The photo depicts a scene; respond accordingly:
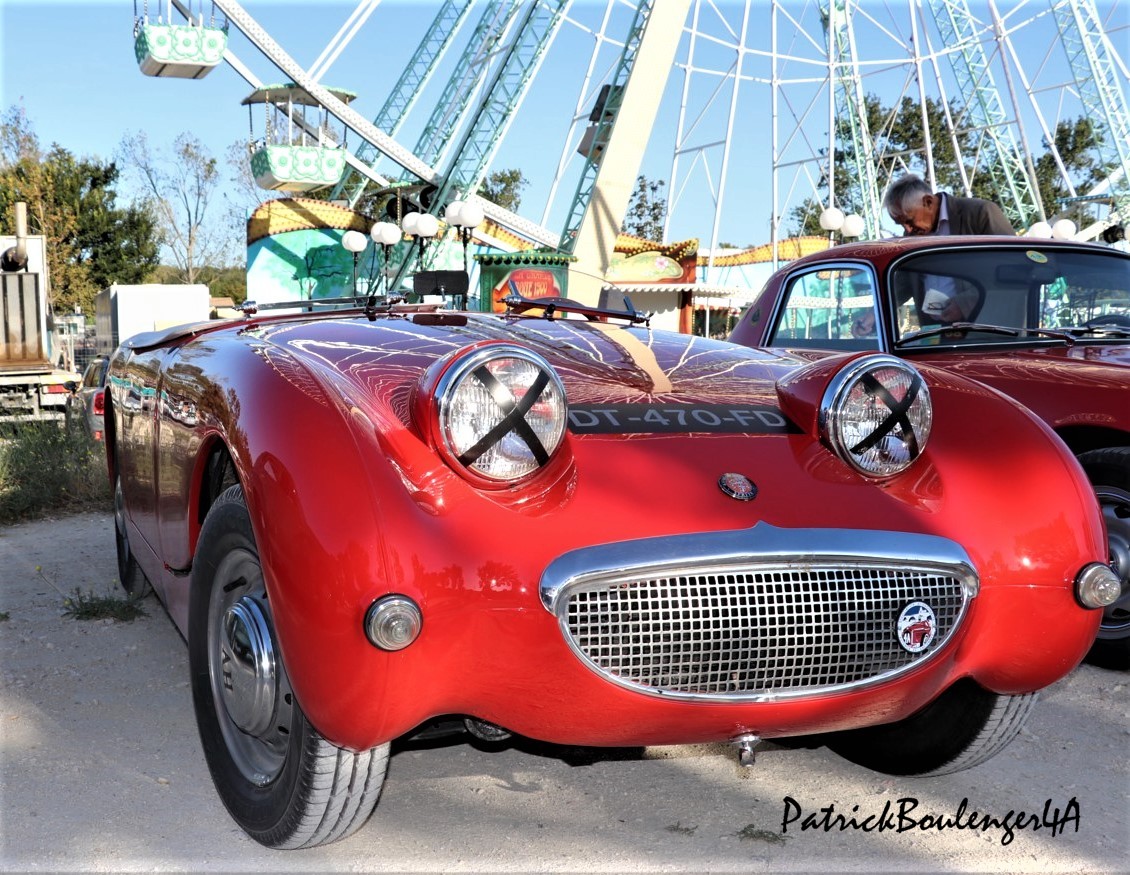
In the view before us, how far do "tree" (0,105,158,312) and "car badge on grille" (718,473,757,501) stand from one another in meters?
35.1

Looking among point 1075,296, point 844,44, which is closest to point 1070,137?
point 844,44

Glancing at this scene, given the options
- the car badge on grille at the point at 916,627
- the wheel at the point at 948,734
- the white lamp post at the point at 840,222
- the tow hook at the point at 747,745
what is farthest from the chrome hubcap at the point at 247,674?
the white lamp post at the point at 840,222

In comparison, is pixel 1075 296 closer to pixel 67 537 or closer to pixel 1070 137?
pixel 67 537

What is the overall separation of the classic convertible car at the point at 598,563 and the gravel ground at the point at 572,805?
A: 0.17 meters

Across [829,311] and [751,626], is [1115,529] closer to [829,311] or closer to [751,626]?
[829,311]

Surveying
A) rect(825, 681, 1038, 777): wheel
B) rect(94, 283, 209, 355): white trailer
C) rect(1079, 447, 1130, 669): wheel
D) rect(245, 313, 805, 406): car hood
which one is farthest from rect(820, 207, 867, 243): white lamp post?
rect(825, 681, 1038, 777): wheel

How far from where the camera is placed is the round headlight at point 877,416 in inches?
91.9

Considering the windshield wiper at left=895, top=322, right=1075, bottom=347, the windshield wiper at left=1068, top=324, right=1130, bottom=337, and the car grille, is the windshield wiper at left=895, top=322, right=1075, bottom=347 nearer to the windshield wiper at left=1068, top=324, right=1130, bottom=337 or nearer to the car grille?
the windshield wiper at left=1068, top=324, right=1130, bottom=337

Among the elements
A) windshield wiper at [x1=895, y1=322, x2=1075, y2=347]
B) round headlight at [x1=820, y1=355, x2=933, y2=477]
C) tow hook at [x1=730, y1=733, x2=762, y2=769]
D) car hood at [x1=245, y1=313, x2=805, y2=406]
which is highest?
windshield wiper at [x1=895, y1=322, x2=1075, y2=347]

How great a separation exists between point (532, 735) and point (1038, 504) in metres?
1.19

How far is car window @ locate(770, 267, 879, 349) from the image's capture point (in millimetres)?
4211

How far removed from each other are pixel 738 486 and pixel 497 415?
498 millimetres

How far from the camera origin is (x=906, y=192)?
5.03 m

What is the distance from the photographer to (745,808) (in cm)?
255
